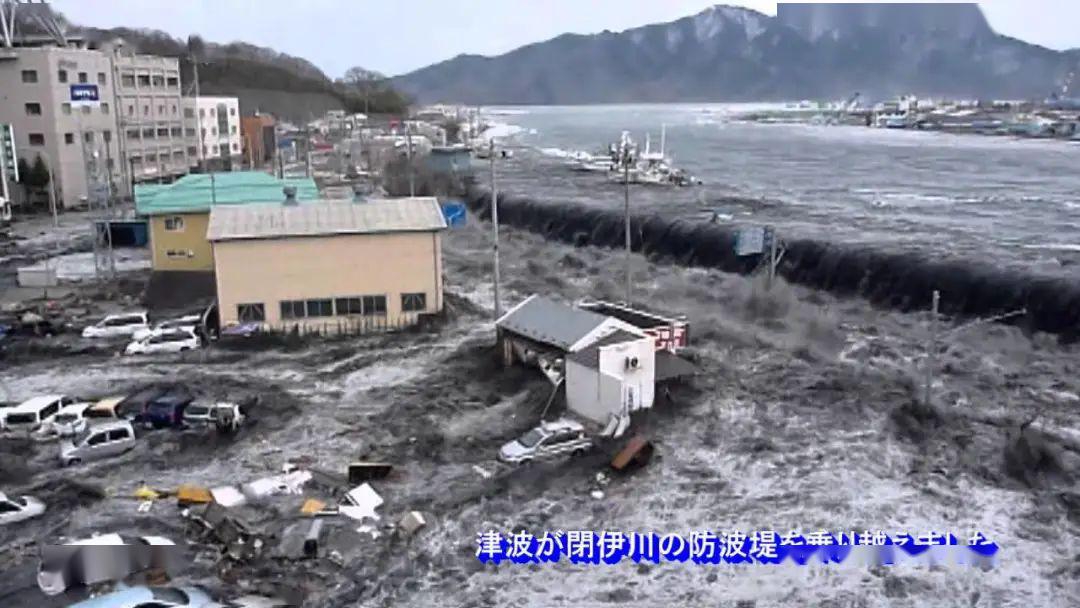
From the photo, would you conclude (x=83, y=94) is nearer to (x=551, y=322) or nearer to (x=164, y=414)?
(x=164, y=414)

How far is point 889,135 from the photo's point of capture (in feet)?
323

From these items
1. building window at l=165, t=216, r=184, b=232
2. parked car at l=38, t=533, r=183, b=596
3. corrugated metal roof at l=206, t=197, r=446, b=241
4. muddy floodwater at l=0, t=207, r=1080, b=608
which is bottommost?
muddy floodwater at l=0, t=207, r=1080, b=608

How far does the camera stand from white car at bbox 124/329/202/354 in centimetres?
1873

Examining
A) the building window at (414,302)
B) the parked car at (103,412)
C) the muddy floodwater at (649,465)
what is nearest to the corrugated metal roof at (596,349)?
the muddy floodwater at (649,465)

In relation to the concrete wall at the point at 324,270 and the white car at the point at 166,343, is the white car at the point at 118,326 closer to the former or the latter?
the white car at the point at 166,343

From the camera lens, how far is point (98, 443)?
13.5 m

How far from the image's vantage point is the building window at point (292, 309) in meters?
19.6

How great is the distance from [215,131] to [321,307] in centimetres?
4095

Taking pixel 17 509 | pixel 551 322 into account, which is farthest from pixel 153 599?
pixel 551 322

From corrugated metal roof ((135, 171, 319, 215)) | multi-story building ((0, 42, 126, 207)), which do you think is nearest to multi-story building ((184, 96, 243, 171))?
multi-story building ((0, 42, 126, 207))

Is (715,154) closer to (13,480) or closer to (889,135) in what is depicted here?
(889,135)

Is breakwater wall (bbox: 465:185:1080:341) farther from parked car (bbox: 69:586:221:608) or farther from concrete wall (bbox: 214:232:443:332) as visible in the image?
parked car (bbox: 69:586:221:608)

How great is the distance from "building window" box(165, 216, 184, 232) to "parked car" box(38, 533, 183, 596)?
552 inches

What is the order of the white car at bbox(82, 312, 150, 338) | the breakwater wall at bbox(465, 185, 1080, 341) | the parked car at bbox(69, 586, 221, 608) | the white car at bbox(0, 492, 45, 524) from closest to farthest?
1. the parked car at bbox(69, 586, 221, 608)
2. the white car at bbox(0, 492, 45, 524)
3. the white car at bbox(82, 312, 150, 338)
4. the breakwater wall at bbox(465, 185, 1080, 341)
